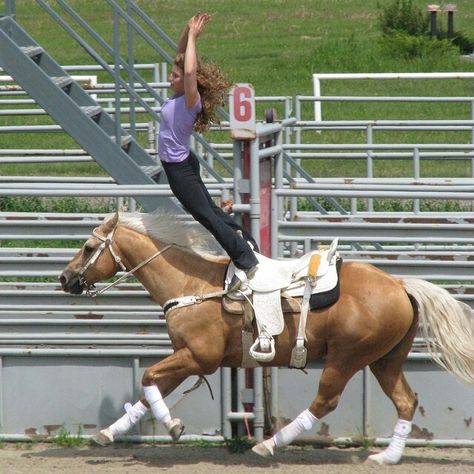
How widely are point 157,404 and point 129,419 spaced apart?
22 cm

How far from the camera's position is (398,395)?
7457mm

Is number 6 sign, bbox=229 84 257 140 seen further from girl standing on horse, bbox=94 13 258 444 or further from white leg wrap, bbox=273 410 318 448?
white leg wrap, bbox=273 410 318 448

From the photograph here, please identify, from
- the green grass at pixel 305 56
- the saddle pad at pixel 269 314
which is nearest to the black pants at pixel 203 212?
the saddle pad at pixel 269 314

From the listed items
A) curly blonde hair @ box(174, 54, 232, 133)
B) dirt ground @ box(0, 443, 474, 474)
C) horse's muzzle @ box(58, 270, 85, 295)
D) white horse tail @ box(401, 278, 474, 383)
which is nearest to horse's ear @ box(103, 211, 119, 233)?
horse's muzzle @ box(58, 270, 85, 295)

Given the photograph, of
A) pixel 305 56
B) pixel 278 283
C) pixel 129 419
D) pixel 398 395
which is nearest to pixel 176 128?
pixel 278 283

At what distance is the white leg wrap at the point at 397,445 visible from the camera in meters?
7.42

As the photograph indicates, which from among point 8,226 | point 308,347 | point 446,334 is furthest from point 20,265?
point 446,334

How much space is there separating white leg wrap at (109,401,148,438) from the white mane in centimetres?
97

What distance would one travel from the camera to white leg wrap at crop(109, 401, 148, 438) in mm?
7520

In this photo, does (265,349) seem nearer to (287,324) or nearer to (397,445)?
(287,324)

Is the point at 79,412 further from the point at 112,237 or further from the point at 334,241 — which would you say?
the point at 334,241

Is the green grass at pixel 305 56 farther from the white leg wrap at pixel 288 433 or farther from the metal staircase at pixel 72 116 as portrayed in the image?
the white leg wrap at pixel 288 433

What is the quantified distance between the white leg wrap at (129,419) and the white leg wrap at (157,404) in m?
0.10

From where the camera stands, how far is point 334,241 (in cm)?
741
